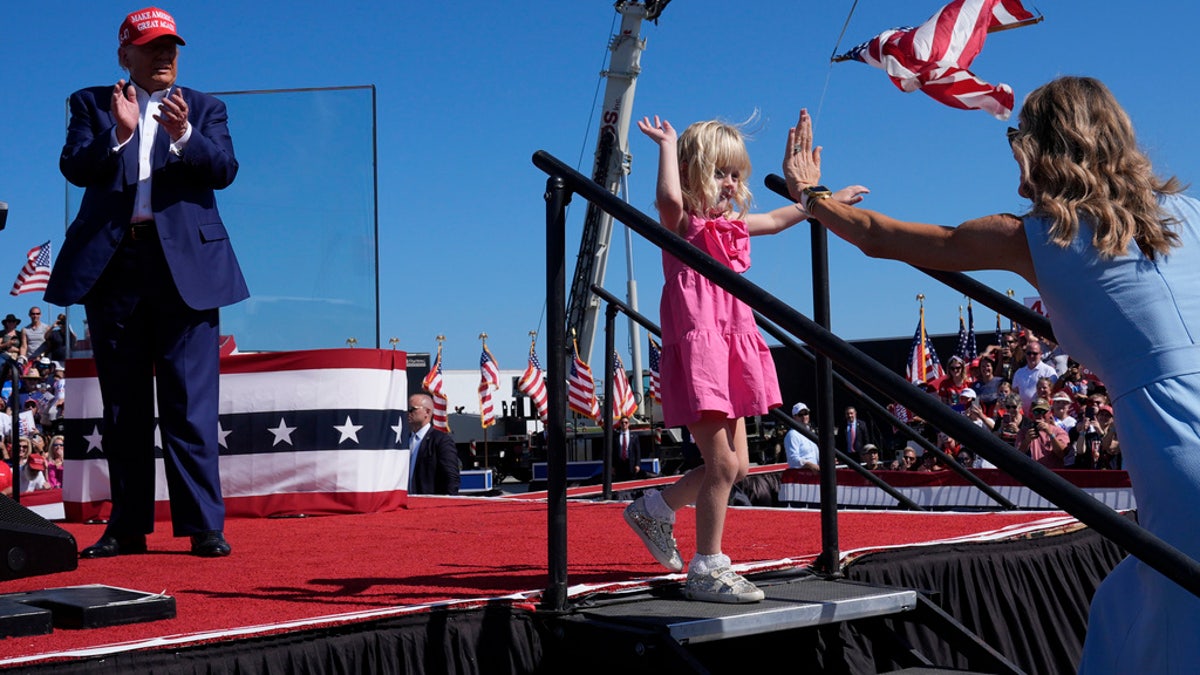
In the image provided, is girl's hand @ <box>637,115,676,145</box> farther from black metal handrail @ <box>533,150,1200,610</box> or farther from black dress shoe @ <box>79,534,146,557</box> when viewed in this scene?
black dress shoe @ <box>79,534,146,557</box>

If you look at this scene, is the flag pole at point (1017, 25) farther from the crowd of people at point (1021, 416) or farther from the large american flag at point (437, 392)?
the large american flag at point (437, 392)

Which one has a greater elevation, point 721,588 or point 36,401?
point 36,401

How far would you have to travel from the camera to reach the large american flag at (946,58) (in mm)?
4684

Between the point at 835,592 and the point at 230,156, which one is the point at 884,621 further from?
the point at 230,156

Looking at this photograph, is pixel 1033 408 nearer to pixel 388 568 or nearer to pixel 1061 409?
pixel 1061 409

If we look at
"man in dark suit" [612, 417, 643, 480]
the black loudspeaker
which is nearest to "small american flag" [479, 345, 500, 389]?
"man in dark suit" [612, 417, 643, 480]

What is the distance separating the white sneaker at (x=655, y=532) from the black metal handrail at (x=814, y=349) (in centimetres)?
46

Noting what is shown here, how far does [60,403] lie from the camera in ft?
50.7

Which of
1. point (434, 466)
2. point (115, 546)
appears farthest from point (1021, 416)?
point (115, 546)

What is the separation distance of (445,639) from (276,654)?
0.37 metres

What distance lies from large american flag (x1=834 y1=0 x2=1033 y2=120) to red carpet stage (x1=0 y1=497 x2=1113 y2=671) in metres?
1.73

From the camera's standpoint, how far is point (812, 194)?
2.47 meters

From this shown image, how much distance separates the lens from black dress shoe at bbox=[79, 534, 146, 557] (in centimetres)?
362

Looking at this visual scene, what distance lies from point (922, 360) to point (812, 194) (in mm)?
19118
